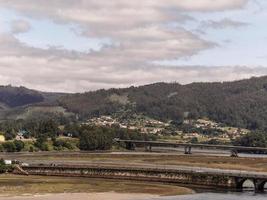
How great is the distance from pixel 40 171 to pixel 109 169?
20268 mm

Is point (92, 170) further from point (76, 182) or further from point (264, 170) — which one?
point (264, 170)

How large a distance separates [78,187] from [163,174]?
3341cm

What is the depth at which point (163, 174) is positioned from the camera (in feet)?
527

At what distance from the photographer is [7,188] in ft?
408

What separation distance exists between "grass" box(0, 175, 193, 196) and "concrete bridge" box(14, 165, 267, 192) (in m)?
10.8

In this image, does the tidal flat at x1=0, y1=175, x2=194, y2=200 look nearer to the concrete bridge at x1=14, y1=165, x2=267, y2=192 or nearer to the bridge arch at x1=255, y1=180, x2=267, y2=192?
the concrete bridge at x1=14, y1=165, x2=267, y2=192

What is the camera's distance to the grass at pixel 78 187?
12425 cm

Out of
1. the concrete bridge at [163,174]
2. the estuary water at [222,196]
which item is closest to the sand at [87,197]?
the estuary water at [222,196]

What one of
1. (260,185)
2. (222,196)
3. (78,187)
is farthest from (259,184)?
(78,187)

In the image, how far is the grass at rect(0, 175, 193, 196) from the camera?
4892 inches

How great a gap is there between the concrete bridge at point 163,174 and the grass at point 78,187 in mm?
10819

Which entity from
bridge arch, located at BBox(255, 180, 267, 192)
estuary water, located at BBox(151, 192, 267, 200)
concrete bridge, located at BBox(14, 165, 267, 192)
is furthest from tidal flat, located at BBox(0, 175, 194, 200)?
bridge arch, located at BBox(255, 180, 267, 192)

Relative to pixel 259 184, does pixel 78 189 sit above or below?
above

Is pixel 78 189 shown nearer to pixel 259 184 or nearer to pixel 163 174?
pixel 163 174
